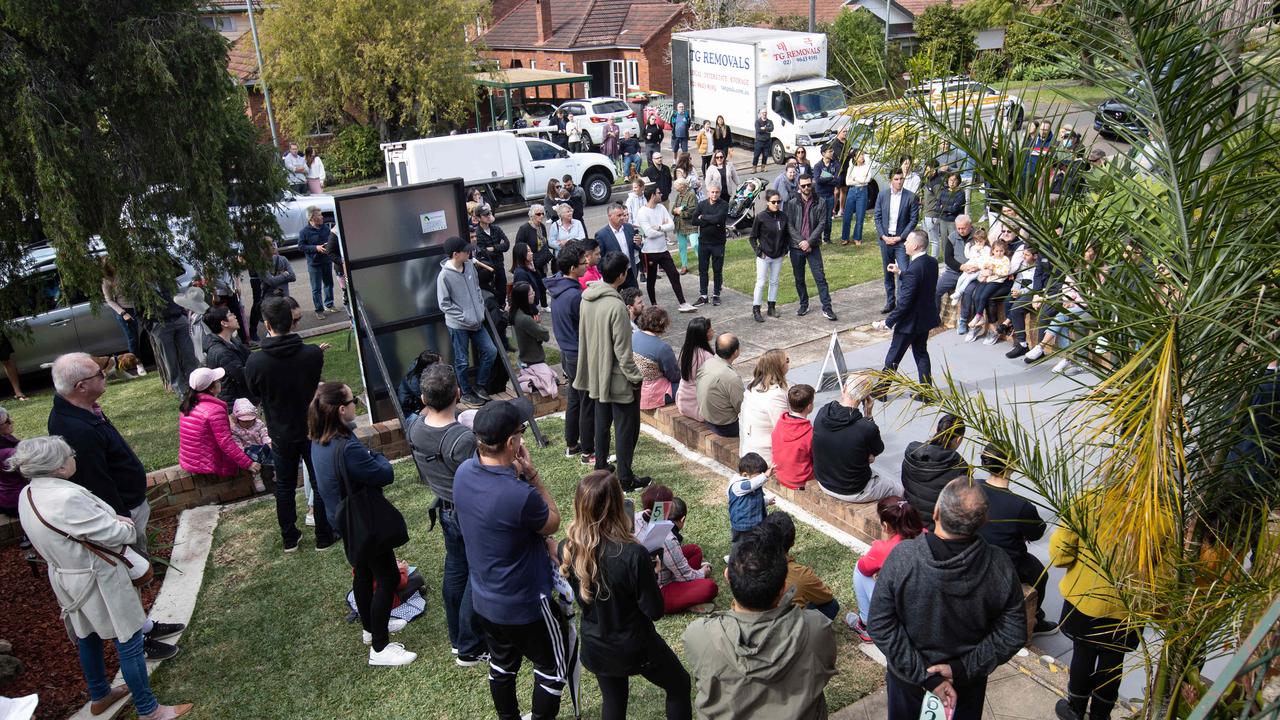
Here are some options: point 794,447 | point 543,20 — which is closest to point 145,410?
point 794,447

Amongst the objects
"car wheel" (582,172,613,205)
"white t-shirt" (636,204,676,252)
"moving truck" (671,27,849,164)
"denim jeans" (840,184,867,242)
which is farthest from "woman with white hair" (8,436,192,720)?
"moving truck" (671,27,849,164)

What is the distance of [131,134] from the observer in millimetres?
9016

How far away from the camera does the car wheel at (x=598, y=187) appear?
21641 millimetres

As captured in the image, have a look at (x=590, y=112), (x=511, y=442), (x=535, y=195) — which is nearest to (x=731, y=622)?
(x=511, y=442)

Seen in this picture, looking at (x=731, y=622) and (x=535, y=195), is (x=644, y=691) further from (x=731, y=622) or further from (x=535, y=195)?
(x=535, y=195)

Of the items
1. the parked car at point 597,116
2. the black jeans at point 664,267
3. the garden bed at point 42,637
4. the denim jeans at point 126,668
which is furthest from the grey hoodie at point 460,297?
the parked car at point 597,116

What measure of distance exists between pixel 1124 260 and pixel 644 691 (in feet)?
10.8

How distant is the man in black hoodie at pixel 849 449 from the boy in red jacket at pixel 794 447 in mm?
156

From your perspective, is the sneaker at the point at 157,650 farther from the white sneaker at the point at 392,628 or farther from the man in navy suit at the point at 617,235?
the man in navy suit at the point at 617,235

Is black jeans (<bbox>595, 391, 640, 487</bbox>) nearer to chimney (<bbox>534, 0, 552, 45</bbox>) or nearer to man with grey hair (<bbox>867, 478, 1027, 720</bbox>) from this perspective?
man with grey hair (<bbox>867, 478, 1027, 720</bbox>)

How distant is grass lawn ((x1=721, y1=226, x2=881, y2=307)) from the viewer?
13.4 m

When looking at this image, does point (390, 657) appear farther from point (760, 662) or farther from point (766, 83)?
point (766, 83)

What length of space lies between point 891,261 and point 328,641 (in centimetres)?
863

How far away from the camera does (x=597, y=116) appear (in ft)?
95.3
